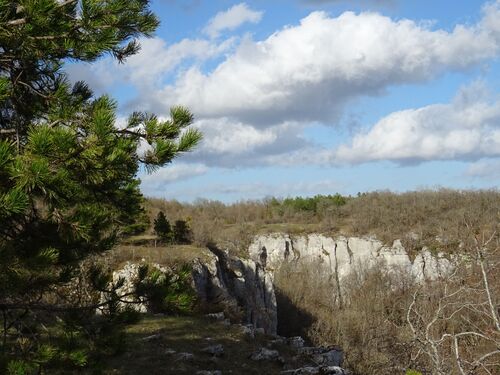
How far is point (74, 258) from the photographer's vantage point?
4.73 meters

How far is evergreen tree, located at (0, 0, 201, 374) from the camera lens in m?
3.81

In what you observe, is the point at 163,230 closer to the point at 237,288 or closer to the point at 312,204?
the point at 237,288

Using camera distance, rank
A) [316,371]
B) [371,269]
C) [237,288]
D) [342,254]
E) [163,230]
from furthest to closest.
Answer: [342,254]
[371,269]
[237,288]
[163,230]
[316,371]

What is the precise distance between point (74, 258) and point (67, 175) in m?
1.09

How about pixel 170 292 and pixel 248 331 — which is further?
pixel 248 331

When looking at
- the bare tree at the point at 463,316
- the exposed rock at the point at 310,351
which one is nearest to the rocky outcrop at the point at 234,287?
the exposed rock at the point at 310,351

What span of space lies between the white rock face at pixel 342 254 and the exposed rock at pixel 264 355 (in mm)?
22081

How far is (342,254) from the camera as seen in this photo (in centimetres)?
3581

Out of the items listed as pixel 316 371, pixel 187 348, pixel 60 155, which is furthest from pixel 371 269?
pixel 60 155

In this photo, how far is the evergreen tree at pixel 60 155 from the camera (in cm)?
381

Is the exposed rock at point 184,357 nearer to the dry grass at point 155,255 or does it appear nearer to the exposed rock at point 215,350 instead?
the exposed rock at point 215,350

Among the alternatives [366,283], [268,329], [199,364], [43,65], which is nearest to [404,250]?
[366,283]

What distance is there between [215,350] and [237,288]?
10842 millimetres

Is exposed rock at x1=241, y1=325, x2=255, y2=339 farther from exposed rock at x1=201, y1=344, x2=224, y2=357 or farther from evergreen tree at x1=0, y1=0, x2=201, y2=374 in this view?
evergreen tree at x1=0, y1=0, x2=201, y2=374
